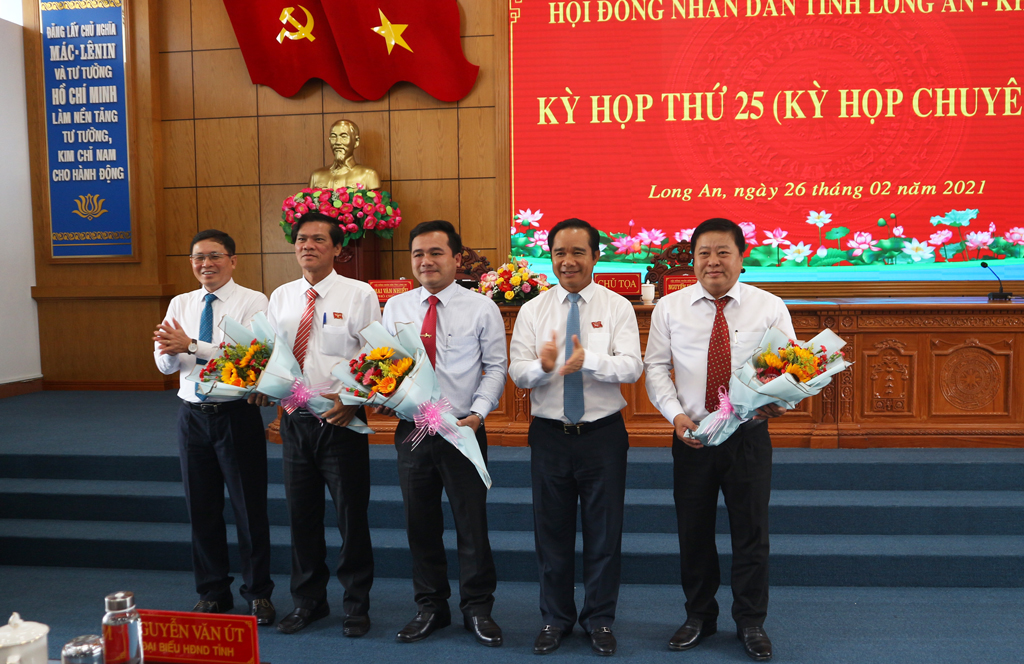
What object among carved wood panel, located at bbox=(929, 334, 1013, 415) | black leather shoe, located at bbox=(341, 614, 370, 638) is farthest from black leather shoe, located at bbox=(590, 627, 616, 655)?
carved wood panel, located at bbox=(929, 334, 1013, 415)

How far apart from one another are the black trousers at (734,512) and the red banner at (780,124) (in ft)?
12.1

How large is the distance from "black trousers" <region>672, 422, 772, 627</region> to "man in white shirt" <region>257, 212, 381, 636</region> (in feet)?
3.75

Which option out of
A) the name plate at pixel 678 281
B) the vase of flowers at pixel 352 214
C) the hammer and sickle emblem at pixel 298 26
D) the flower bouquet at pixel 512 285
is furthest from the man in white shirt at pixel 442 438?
→ the hammer and sickle emblem at pixel 298 26

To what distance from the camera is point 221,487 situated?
112 inches

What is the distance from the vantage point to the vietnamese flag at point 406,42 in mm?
6055

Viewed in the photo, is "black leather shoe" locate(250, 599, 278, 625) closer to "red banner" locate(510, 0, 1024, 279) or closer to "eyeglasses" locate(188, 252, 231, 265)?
"eyeglasses" locate(188, 252, 231, 265)

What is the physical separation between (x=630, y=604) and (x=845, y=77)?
4.74m

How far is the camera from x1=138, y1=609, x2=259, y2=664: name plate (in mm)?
1597

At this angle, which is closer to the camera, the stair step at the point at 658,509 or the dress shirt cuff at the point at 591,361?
the dress shirt cuff at the point at 591,361

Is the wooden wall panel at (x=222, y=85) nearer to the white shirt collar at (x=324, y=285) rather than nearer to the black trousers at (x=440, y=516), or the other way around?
the white shirt collar at (x=324, y=285)

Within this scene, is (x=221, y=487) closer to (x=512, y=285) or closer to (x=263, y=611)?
(x=263, y=611)

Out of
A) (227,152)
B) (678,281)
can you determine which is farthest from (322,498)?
(227,152)

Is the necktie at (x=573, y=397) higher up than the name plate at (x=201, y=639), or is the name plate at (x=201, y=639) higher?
the necktie at (x=573, y=397)

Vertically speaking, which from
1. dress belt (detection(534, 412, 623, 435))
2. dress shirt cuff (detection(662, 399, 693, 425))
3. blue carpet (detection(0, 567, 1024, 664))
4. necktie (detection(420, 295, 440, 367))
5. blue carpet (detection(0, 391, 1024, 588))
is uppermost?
necktie (detection(420, 295, 440, 367))
